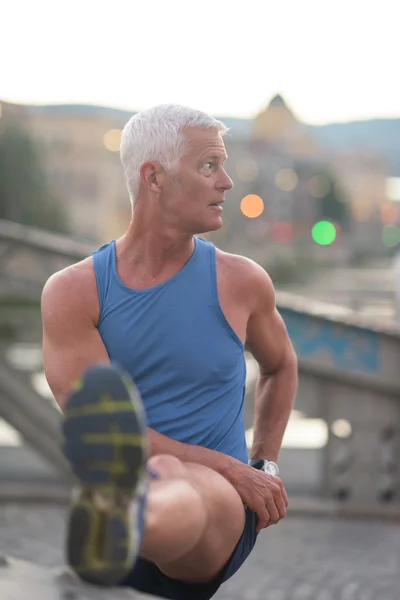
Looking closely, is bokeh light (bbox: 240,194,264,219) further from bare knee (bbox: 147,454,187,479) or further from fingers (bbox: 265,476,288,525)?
bare knee (bbox: 147,454,187,479)

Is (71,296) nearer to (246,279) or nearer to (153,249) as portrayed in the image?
(153,249)

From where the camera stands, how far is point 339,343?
9711 mm

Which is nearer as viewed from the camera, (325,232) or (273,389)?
(273,389)

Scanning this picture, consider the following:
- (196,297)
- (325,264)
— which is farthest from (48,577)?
(325,264)

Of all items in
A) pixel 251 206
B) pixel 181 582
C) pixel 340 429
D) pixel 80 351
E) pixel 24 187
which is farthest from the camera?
pixel 251 206

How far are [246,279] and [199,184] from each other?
285mm

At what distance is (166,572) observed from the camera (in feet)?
9.84

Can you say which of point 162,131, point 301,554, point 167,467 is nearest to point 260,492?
point 167,467

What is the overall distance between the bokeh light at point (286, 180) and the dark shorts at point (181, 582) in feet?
394

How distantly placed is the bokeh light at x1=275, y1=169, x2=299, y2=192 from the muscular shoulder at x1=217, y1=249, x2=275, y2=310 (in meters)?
120

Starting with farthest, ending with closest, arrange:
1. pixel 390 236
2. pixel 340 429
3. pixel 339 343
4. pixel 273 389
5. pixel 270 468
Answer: pixel 390 236, pixel 340 429, pixel 339 343, pixel 273 389, pixel 270 468

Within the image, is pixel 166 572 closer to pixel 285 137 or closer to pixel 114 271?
pixel 114 271

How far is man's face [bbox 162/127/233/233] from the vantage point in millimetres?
3012

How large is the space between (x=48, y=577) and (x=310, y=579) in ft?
17.3
